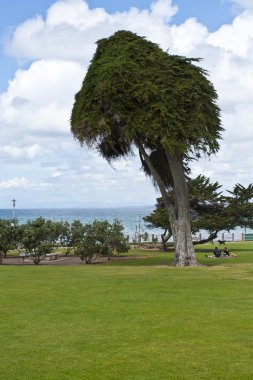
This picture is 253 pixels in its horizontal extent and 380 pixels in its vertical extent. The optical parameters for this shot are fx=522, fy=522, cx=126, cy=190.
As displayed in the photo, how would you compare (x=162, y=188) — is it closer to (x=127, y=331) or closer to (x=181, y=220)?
(x=181, y=220)

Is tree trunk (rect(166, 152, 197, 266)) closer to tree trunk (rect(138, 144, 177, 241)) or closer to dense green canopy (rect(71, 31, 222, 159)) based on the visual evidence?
tree trunk (rect(138, 144, 177, 241))

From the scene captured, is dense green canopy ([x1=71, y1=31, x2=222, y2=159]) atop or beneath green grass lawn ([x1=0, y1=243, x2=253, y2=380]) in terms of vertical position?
atop

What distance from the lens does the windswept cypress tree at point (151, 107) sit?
1073 inches

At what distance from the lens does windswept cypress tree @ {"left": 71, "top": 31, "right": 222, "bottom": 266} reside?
89.5 ft

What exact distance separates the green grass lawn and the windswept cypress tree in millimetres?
10823

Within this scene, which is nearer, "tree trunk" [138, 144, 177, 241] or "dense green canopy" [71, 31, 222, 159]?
"dense green canopy" [71, 31, 222, 159]

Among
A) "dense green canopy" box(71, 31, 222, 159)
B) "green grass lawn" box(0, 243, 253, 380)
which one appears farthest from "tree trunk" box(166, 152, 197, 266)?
"green grass lawn" box(0, 243, 253, 380)

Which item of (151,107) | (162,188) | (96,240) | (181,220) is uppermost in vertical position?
(151,107)

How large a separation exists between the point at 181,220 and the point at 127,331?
1971 centimetres

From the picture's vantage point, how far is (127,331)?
1077 centimetres

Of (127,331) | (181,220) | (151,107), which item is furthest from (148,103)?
(127,331)

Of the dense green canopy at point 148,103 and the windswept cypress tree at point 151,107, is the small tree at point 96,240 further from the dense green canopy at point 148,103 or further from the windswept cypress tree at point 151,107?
the dense green canopy at point 148,103

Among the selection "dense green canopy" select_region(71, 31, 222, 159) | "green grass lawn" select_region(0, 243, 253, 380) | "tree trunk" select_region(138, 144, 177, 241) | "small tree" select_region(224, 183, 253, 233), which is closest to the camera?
"green grass lawn" select_region(0, 243, 253, 380)

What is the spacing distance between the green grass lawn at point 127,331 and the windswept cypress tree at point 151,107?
35.5 ft
